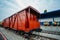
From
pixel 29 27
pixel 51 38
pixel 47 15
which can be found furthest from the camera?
pixel 47 15

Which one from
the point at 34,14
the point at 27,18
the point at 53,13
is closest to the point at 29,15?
the point at 27,18

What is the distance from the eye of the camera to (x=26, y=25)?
1141 cm

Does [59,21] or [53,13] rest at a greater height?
[53,13]

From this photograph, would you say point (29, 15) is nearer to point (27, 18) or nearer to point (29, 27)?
point (27, 18)

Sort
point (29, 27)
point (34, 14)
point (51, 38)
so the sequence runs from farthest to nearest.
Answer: point (34, 14) < point (29, 27) < point (51, 38)

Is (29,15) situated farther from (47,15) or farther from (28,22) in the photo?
(47,15)

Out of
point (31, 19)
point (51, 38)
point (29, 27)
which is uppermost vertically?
point (31, 19)

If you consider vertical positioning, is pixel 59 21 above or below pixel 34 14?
below

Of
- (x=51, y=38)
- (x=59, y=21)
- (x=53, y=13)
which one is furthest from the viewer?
(x=53, y=13)

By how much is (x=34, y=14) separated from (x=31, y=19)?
1132 mm

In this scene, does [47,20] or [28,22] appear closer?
[28,22]

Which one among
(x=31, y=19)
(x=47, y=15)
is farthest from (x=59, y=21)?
(x=31, y=19)

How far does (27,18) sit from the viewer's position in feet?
38.2

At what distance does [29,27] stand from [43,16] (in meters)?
7.42
